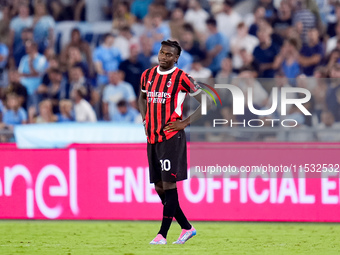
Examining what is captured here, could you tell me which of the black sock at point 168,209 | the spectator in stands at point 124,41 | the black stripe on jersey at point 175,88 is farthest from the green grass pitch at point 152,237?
the spectator in stands at point 124,41

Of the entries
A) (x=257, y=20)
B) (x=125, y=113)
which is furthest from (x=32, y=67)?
(x=257, y=20)

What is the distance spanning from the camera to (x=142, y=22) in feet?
45.7

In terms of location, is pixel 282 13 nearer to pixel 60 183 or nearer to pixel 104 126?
pixel 104 126

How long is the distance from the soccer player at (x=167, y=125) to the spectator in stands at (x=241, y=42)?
630 cm

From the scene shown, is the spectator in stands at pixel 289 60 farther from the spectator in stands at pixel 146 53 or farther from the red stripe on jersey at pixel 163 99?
the red stripe on jersey at pixel 163 99

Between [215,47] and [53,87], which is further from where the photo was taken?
[53,87]

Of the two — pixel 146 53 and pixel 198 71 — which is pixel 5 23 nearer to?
pixel 146 53

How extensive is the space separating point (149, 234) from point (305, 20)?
6557 mm

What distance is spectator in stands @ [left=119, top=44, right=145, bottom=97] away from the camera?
12656 mm

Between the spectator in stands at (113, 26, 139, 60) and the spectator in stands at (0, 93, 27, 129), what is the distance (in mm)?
2197

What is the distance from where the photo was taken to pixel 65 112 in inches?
490

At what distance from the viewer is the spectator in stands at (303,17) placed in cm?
1266

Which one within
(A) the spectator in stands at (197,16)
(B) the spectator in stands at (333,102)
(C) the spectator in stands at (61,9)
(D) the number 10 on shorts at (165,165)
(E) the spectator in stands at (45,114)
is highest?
(C) the spectator in stands at (61,9)

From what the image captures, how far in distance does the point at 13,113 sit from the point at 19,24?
2.61 m
